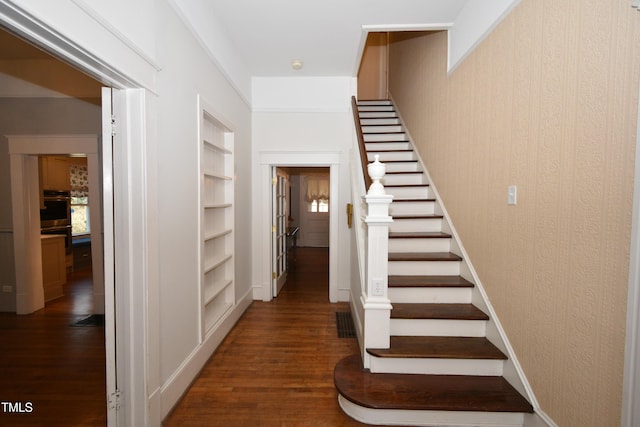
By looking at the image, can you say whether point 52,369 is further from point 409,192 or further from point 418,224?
point 409,192

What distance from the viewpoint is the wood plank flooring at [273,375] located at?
2.11 m

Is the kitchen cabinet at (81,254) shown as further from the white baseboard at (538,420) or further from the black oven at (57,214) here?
the white baseboard at (538,420)

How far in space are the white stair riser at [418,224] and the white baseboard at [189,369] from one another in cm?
208

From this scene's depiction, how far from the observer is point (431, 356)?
2.21 m

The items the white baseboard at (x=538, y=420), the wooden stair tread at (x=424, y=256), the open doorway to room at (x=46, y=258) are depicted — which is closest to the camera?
the white baseboard at (x=538, y=420)

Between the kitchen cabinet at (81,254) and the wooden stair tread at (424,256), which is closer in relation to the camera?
the wooden stair tread at (424,256)

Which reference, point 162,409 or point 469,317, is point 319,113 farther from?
point 162,409

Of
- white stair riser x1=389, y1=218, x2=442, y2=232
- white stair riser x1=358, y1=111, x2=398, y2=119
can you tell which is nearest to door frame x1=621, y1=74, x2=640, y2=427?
white stair riser x1=389, y1=218, x2=442, y2=232

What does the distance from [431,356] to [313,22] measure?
3.09 meters

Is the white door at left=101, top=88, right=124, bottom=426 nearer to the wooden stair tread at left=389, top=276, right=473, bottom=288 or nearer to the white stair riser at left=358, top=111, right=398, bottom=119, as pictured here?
the wooden stair tread at left=389, top=276, right=473, bottom=288

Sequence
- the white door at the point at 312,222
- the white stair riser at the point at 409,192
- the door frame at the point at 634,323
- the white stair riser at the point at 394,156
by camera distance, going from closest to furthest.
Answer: the door frame at the point at 634,323
the white stair riser at the point at 409,192
the white stair riser at the point at 394,156
the white door at the point at 312,222

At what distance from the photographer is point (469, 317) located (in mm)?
2410

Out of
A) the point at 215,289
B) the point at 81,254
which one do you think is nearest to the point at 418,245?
the point at 215,289

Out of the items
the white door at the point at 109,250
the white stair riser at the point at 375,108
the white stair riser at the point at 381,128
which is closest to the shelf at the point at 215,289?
the white door at the point at 109,250
